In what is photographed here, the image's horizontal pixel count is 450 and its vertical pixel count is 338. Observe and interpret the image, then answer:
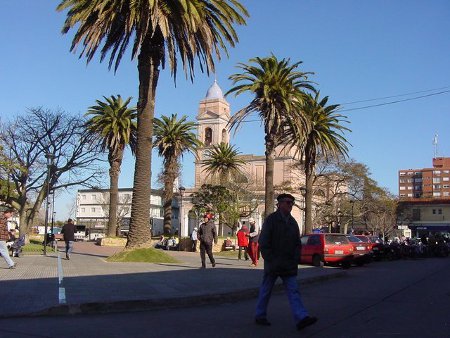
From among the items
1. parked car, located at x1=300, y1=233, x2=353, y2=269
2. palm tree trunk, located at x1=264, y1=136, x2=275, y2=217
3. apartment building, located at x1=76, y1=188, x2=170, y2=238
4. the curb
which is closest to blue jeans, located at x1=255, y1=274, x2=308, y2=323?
the curb

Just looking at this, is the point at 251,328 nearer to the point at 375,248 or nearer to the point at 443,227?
the point at 375,248

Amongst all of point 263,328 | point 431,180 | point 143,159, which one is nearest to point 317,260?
point 143,159

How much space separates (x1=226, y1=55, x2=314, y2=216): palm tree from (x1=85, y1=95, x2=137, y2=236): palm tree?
624 inches

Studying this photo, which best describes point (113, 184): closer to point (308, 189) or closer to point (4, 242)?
point (308, 189)

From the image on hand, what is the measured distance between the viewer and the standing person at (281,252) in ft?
24.5

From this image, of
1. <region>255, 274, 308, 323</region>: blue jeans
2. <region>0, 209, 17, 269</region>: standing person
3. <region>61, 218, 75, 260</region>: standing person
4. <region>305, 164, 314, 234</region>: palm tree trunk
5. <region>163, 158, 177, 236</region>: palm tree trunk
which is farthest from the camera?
<region>163, 158, 177, 236</region>: palm tree trunk

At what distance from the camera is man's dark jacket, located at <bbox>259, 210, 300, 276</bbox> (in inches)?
296

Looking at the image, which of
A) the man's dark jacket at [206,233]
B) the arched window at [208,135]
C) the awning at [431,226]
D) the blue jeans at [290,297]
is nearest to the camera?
the blue jeans at [290,297]

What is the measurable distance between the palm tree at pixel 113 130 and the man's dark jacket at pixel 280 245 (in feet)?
119

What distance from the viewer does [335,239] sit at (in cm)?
2395

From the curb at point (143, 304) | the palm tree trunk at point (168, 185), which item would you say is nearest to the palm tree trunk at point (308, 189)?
the palm tree trunk at point (168, 185)

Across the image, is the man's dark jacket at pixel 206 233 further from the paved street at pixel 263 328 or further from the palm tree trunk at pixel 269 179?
the palm tree trunk at pixel 269 179

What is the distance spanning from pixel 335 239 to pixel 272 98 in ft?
31.8

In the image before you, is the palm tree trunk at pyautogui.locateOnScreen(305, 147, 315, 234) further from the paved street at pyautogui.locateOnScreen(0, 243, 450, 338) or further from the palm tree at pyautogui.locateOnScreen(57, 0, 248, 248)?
the paved street at pyautogui.locateOnScreen(0, 243, 450, 338)
